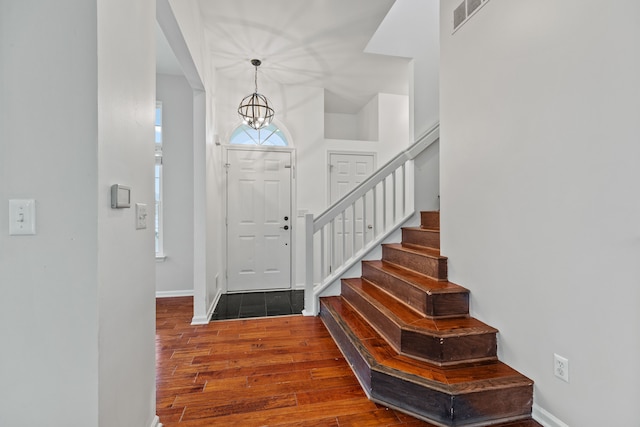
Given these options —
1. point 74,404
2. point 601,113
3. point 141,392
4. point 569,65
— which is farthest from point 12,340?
point 569,65

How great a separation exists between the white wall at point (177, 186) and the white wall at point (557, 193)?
3.41 m

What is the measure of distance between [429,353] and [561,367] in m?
0.63

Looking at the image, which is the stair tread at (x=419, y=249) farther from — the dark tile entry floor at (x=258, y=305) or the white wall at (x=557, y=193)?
the dark tile entry floor at (x=258, y=305)

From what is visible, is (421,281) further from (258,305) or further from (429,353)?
(258,305)

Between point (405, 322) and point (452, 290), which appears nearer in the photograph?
point (405, 322)

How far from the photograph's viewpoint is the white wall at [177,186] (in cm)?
395

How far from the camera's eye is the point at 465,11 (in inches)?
84.1

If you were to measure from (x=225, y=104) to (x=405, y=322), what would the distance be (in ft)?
12.0

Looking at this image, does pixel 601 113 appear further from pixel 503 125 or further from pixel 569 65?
pixel 503 125

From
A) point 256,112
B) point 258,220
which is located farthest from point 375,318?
point 256,112

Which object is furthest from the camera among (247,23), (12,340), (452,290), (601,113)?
(247,23)

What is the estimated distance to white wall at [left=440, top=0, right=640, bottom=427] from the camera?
120cm

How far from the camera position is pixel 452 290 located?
2078 mm

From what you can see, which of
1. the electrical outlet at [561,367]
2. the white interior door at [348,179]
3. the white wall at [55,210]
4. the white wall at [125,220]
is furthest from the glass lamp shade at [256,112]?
the electrical outlet at [561,367]
